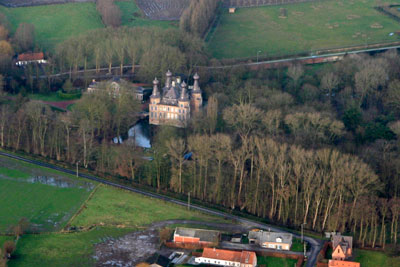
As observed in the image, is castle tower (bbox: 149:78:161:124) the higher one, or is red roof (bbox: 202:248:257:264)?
castle tower (bbox: 149:78:161:124)

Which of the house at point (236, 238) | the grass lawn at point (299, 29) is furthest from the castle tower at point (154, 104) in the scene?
the house at point (236, 238)

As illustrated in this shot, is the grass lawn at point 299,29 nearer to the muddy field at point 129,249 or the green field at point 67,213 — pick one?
the green field at point 67,213

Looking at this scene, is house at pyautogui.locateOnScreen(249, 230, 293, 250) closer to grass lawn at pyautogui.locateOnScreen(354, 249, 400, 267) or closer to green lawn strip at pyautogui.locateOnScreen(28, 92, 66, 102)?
grass lawn at pyautogui.locateOnScreen(354, 249, 400, 267)

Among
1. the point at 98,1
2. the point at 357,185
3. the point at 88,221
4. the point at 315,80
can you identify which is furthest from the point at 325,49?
the point at 88,221

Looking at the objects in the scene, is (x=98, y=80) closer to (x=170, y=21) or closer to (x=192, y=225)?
(x=170, y=21)

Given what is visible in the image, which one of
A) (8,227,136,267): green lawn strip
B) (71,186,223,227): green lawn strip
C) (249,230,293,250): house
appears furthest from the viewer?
(71,186,223,227): green lawn strip

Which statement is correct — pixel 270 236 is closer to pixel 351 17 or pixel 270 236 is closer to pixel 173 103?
pixel 173 103

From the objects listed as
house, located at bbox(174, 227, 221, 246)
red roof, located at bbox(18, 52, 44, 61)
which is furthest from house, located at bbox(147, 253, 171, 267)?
red roof, located at bbox(18, 52, 44, 61)

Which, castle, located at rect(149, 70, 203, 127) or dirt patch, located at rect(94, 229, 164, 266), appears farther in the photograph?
castle, located at rect(149, 70, 203, 127)

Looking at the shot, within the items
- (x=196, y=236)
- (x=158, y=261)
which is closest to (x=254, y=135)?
(x=196, y=236)
